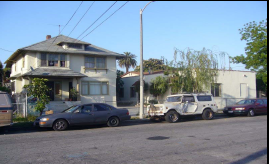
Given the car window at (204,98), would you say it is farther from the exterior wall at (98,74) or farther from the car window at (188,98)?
the exterior wall at (98,74)

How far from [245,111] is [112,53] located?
13.0m

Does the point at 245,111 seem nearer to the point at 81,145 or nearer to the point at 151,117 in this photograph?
the point at 151,117

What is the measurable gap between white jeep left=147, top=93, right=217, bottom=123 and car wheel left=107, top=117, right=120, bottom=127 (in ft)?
10.1

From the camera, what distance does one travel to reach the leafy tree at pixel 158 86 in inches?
1032

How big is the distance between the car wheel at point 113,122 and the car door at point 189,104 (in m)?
4.87

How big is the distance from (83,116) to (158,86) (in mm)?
13862

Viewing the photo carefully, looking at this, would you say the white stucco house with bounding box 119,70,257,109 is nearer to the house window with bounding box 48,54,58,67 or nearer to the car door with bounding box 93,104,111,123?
the house window with bounding box 48,54,58,67

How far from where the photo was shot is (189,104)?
57.1 ft

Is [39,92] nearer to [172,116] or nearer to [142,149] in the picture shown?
[172,116]

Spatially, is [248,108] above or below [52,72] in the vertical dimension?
below

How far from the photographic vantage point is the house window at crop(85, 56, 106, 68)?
25.2 meters

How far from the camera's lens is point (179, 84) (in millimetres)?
22328

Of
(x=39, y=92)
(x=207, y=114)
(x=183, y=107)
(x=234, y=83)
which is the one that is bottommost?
(x=207, y=114)

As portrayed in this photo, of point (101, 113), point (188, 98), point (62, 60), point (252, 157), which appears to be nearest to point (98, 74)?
point (62, 60)
